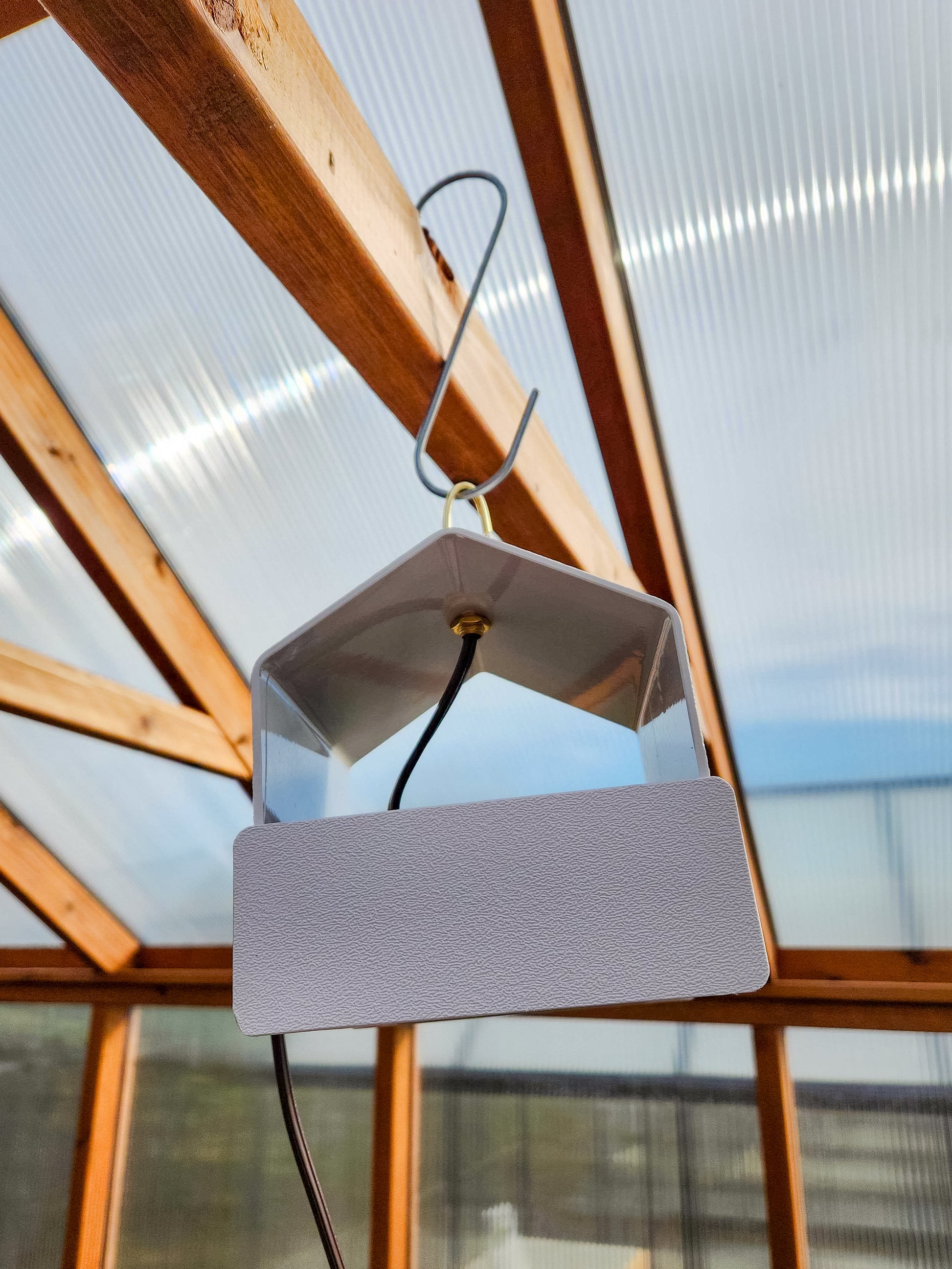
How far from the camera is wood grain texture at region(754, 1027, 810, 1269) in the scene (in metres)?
2.29

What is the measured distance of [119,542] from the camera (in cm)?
213

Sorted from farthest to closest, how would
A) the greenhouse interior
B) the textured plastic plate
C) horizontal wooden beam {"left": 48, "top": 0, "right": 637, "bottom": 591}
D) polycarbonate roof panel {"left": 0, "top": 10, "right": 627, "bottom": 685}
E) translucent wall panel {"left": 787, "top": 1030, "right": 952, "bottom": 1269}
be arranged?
translucent wall panel {"left": 787, "top": 1030, "right": 952, "bottom": 1269}
polycarbonate roof panel {"left": 0, "top": 10, "right": 627, "bottom": 685}
horizontal wooden beam {"left": 48, "top": 0, "right": 637, "bottom": 591}
the greenhouse interior
the textured plastic plate

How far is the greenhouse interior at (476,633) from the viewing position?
0.57 metres

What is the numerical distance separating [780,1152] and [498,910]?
2.32 meters

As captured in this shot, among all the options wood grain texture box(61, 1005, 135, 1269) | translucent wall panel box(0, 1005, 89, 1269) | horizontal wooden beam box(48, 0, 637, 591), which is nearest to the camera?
horizontal wooden beam box(48, 0, 637, 591)

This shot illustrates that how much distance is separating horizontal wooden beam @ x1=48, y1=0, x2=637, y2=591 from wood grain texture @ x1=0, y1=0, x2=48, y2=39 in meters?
0.61

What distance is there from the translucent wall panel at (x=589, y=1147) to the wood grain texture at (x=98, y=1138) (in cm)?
109

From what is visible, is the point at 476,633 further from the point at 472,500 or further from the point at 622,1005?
the point at 622,1005

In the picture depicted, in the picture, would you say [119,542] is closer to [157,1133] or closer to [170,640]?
[170,640]

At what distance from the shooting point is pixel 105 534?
2084mm

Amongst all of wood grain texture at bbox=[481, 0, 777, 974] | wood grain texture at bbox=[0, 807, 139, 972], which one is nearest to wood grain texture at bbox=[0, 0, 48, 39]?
wood grain texture at bbox=[481, 0, 777, 974]

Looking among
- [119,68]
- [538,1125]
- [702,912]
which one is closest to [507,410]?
[119,68]

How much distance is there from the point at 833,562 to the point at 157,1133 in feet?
9.05

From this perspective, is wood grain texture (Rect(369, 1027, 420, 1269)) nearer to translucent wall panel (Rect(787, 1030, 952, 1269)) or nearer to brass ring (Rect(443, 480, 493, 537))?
translucent wall panel (Rect(787, 1030, 952, 1269))
